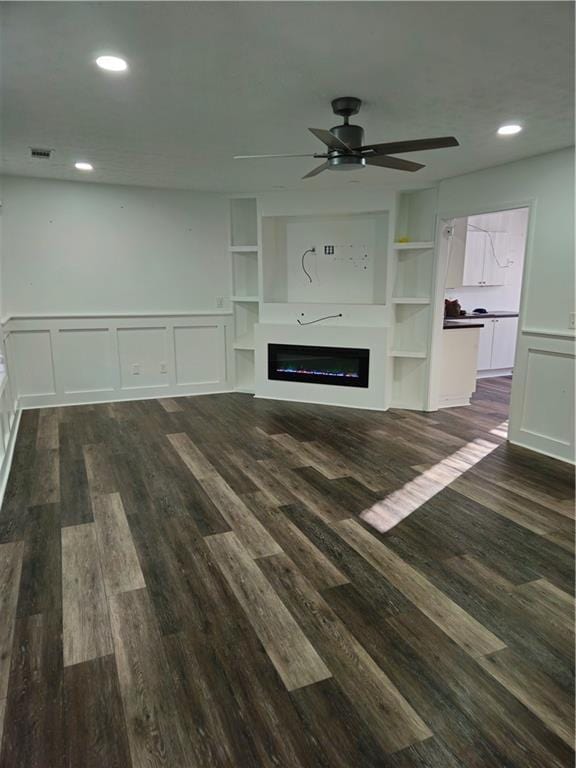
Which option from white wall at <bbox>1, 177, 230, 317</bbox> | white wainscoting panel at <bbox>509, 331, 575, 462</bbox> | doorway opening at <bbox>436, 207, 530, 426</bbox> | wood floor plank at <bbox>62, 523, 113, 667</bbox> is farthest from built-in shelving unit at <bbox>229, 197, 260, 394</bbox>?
wood floor plank at <bbox>62, 523, 113, 667</bbox>

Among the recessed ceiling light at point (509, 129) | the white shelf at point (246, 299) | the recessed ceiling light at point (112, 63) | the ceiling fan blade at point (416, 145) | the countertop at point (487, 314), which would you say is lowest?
the countertop at point (487, 314)

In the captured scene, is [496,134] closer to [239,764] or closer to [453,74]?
[453,74]

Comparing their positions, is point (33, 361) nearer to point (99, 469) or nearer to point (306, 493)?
point (99, 469)

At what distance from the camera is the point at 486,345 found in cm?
742

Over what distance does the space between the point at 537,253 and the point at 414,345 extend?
1.81 metres

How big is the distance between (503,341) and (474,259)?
4.50 ft

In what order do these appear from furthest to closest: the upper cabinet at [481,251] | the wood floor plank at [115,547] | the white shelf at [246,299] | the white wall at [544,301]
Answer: the upper cabinet at [481,251] < the white shelf at [246,299] < the white wall at [544,301] < the wood floor plank at [115,547]

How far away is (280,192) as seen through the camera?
5.80 metres

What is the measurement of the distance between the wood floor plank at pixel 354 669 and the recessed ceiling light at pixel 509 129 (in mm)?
3234

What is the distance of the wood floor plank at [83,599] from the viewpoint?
6.59ft

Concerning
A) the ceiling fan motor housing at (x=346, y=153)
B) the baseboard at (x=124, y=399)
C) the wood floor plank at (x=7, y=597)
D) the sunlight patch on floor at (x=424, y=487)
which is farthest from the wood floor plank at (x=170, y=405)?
the ceiling fan motor housing at (x=346, y=153)

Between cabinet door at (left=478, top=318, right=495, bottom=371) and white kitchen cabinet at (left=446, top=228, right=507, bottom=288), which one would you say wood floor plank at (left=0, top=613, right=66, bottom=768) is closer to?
white kitchen cabinet at (left=446, top=228, right=507, bottom=288)

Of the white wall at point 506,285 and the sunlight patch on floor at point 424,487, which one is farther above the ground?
the white wall at point 506,285

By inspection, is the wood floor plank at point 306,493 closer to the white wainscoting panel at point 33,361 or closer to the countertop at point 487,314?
the white wainscoting panel at point 33,361
